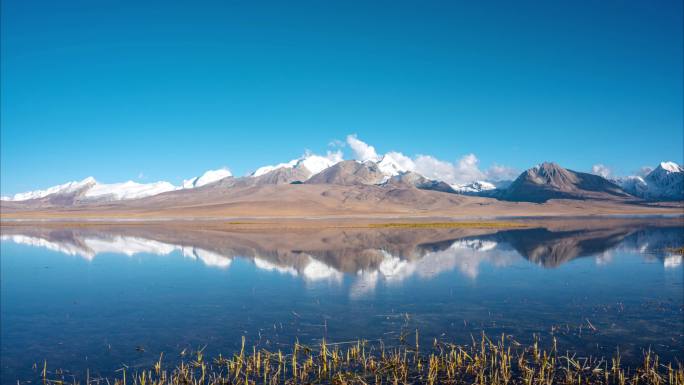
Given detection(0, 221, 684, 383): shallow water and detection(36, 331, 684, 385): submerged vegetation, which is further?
detection(0, 221, 684, 383): shallow water

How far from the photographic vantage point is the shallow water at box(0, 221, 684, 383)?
17.3 m

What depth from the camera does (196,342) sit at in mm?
17422

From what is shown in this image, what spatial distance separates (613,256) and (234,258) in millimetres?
30221

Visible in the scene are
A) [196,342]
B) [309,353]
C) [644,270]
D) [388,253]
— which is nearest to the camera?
[309,353]

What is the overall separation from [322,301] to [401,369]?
9.54 m

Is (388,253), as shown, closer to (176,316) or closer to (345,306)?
(345,306)

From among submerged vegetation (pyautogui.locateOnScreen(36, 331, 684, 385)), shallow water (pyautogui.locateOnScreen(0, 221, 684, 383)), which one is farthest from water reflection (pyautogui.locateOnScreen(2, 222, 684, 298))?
submerged vegetation (pyautogui.locateOnScreen(36, 331, 684, 385))

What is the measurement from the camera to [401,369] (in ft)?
47.2

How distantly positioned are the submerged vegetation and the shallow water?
0.96 meters

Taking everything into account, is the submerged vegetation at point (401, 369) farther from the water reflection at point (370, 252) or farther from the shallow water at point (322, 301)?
the water reflection at point (370, 252)

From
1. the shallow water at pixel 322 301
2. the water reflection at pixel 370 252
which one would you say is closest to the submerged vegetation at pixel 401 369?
the shallow water at pixel 322 301

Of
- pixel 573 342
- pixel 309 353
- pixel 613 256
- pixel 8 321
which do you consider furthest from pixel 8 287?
pixel 613 256

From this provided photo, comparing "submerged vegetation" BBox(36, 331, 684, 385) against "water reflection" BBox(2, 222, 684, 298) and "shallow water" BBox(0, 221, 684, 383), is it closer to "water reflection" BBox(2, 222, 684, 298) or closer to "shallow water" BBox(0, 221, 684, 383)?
"shallow water" BBox(0, 221, 684, 383)

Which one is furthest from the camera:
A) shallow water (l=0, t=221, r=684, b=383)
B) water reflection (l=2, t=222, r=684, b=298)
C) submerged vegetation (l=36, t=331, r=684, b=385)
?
water reflection (l=2, t=222, r=684, b=298)
